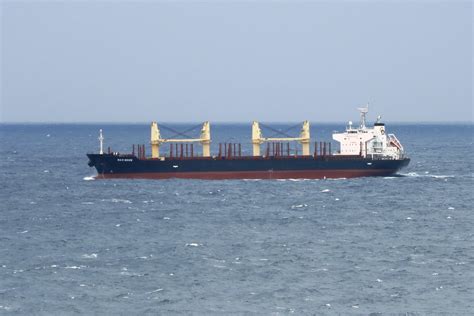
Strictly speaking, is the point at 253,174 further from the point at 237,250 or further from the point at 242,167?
the point at 237,250

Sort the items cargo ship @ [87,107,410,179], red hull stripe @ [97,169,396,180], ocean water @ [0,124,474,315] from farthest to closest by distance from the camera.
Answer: red hull stripe @ [97,169,396,180] → cargo ship @ [87,107,410,179] → ocean water @ [0,124,474,315]

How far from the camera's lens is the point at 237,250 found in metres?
60.8

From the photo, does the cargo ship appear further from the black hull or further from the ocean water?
the ocean water

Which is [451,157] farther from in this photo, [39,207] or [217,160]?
[39,207]

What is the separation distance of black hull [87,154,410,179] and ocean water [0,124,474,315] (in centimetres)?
595

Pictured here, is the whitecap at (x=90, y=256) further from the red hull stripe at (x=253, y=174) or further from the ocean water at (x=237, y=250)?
the red hull stripe at (x=253, y=174)

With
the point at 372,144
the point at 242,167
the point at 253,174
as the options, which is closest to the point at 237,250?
the point at 242,167

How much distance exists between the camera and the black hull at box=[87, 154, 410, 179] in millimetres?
107688

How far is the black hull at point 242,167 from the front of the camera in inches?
4240

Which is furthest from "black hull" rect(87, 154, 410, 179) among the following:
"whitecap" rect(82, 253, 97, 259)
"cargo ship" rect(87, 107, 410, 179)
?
"whitecap" rect(82, 253, 97, 259)

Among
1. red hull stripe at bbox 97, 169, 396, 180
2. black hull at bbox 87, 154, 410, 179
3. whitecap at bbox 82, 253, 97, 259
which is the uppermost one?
black hull at bbox 87, 154, 410, 179

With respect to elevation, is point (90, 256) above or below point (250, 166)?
below

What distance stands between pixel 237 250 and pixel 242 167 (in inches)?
1892

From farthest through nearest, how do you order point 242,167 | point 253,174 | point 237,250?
1. point 253,174
2. point 242,167
3. point 237,250
